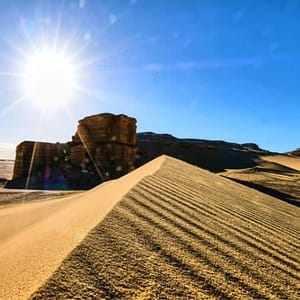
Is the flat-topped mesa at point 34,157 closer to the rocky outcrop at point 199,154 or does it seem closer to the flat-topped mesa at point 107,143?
the flat-topped mesa at point 107,143

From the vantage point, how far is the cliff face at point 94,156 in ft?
39.0

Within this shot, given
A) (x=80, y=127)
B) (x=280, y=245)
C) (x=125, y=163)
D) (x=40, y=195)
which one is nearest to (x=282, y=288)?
(x=280, y=245)

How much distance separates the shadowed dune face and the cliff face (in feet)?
30.5

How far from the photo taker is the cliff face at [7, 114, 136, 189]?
1189 cm

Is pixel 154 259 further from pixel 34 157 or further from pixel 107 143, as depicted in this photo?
pixel 34 157

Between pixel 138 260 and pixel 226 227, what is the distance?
3.56 feet

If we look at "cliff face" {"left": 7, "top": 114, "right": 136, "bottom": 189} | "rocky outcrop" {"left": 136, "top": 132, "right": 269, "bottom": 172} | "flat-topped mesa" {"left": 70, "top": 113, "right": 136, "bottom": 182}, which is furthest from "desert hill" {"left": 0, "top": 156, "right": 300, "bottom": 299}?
"rocky outcrop" {"left": 136, "top": 132, "right": 269, "bottom": 172}

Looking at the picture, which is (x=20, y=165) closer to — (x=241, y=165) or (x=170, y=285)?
(x=170, y=285)

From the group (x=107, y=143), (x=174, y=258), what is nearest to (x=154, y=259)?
(x=174, y=258)

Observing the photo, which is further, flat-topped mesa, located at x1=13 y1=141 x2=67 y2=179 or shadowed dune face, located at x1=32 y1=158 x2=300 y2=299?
flat-topped mesa, located at x1=13 y1=141 x2=67 y2=179

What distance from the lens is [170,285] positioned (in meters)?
1.29

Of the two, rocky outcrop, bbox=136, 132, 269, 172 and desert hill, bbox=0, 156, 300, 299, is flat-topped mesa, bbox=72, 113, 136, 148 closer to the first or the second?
desert hill, bbox=0, 156, 300, 299

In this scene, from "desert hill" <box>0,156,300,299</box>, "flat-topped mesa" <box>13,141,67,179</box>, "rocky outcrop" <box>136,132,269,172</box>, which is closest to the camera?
"desert hill" <box>0,156,300,299</box>

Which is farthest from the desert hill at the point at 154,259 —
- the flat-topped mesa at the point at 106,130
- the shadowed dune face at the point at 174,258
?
the flat-topped mesa at the point at 106,130
